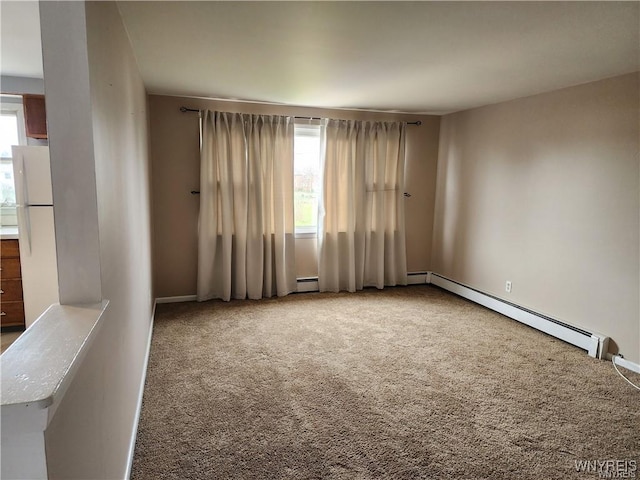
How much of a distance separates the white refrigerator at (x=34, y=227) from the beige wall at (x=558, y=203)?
4.40 meters

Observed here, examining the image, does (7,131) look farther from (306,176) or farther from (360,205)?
(360,205)

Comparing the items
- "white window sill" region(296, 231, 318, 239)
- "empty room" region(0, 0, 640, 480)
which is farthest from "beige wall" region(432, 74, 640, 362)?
"white window sill" region(296, 231, 318, 239)

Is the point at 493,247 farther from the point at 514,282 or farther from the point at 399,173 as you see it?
the point at 399,173

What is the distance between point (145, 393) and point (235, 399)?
610mm

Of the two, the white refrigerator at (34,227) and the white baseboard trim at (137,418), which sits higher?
the white refrigerator at (34,227)

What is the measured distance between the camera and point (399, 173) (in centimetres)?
490

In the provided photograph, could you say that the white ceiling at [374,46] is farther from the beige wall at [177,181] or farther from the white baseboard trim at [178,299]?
the white baseboard trim at [178,299]

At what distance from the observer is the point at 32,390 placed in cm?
75

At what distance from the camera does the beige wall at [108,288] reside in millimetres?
1013

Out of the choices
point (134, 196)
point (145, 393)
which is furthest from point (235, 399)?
point (134, 196)

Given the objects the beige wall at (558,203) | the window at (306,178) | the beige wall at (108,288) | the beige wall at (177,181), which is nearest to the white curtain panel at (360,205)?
the window at (306,178)

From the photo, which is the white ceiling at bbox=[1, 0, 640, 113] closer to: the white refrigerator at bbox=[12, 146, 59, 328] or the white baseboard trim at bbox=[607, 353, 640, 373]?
the white refrigerator at bbox=[12, 146, 59, 328]

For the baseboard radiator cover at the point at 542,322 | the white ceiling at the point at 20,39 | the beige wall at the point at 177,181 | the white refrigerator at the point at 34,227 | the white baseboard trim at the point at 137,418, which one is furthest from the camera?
the beige wall at the point at 177,181

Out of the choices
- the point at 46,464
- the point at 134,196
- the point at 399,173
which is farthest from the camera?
the point at 399,173
